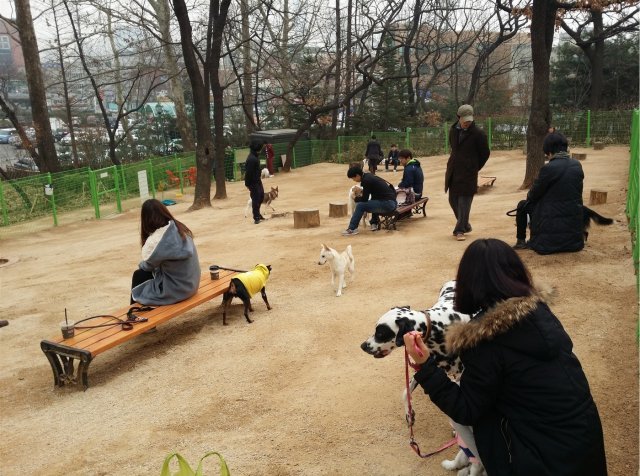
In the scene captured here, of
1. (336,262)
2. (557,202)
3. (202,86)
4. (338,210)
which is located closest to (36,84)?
(202,86)

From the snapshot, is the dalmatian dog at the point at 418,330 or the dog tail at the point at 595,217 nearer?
the dalmatian dog at the point at 418,330

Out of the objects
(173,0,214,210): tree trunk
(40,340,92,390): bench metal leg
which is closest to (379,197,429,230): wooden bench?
(40,340,92,390): bench metal leg

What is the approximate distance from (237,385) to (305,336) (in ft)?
3.36

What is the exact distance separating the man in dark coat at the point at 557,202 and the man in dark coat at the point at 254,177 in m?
6.42

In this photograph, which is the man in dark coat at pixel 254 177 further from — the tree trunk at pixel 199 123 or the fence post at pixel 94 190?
the fence post at pixel 94 190

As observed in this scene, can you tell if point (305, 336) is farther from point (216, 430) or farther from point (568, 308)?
point (568, 308)

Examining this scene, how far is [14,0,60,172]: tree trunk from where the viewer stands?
16922mm

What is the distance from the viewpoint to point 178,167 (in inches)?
779

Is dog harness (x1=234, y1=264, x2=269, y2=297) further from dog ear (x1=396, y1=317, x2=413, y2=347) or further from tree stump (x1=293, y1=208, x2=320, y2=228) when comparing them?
tree stump (x1=293, y1=208, x2=320, y2=228)

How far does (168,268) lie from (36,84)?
15138mm

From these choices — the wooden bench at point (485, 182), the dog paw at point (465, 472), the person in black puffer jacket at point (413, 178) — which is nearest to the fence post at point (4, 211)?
the person in black puffer jacket at point (413, 178)

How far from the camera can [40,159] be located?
18.8m

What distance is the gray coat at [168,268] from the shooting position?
5.26 m

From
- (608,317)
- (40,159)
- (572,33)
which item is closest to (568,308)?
(608,317)
